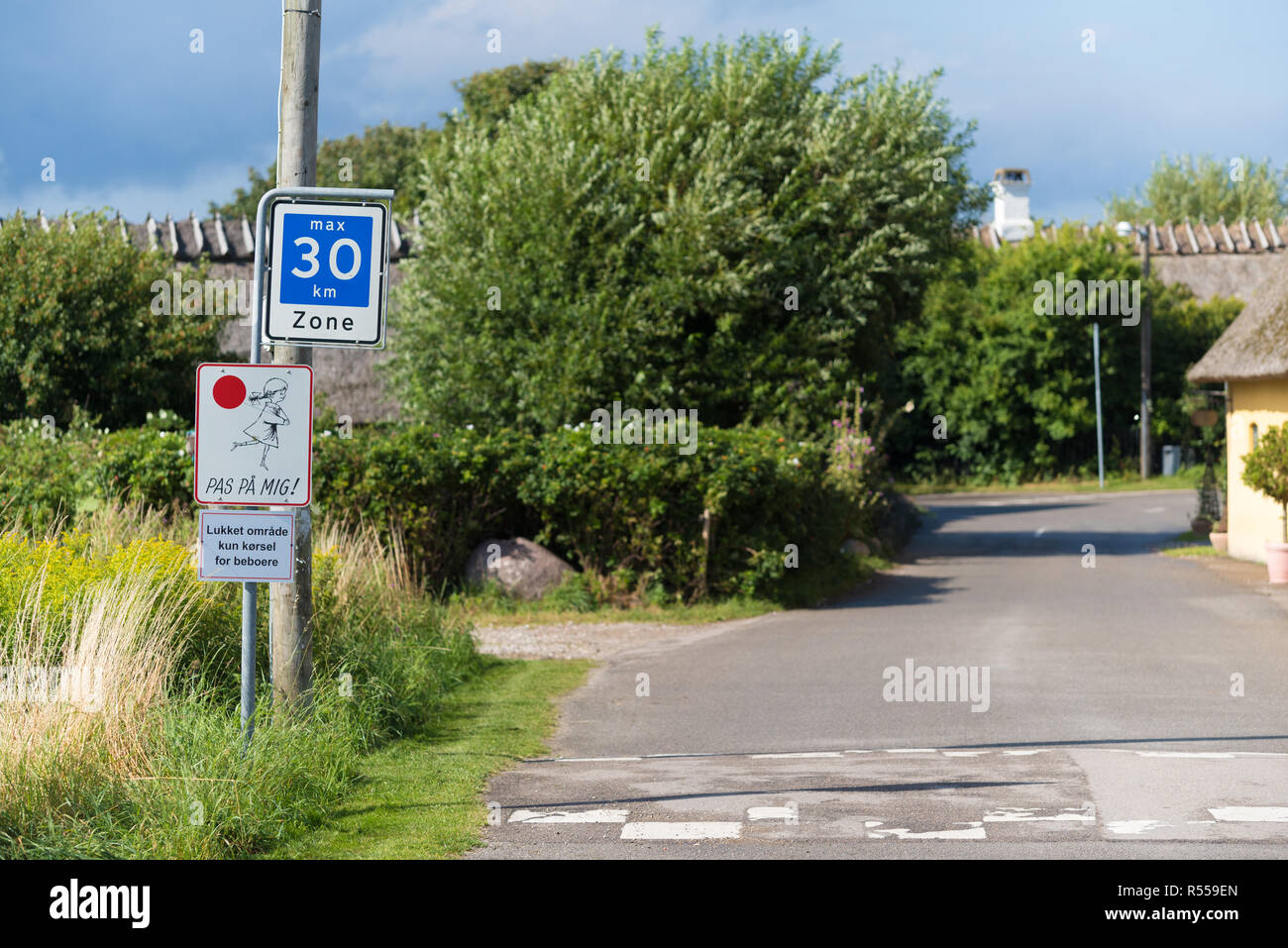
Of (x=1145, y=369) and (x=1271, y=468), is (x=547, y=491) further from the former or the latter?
(x=1145, y=369)

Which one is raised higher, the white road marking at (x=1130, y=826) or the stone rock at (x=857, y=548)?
the stone rock at (x=857, y=548)

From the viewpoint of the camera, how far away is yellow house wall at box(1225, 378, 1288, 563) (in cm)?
2321

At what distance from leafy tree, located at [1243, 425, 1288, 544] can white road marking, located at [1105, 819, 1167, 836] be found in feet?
54.1

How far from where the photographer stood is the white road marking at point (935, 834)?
21.6 ft

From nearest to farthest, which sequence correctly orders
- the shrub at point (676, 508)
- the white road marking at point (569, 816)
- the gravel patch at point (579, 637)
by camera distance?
the white road marking at point (569, 816) → the gravel patch at point (579, 637) → the shrub at point (676, 508)

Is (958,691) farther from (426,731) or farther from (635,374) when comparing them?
(635,374)

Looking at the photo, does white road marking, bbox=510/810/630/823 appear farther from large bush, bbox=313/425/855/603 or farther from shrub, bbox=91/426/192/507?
shrub, bbox=91/426/192/507

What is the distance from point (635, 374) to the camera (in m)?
21.0

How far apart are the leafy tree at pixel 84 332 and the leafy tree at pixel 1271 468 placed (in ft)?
55.4

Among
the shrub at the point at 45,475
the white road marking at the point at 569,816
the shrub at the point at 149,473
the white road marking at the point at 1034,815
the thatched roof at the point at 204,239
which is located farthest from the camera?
the thatched roof at the point at 204,239

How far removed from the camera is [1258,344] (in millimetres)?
23953

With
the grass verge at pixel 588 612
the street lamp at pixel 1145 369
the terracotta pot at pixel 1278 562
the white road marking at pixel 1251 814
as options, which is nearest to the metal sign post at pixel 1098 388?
the street lamp at pixel 1145 369

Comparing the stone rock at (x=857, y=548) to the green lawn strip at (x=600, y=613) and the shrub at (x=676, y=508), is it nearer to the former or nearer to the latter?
the shrub at (x=676, y=508)
